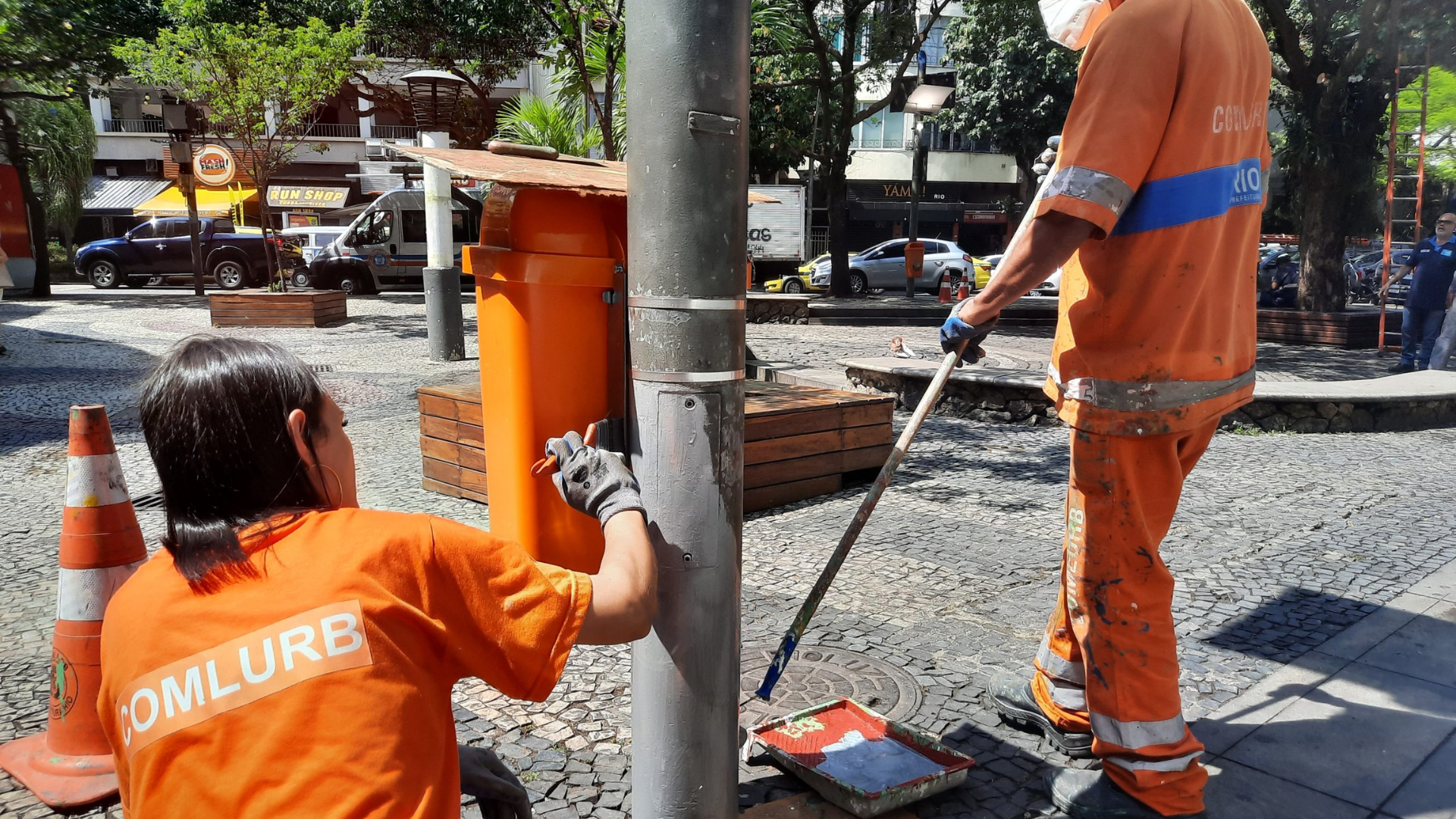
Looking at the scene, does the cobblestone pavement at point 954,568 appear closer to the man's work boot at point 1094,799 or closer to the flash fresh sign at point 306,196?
the man's work boot at point 1094,799

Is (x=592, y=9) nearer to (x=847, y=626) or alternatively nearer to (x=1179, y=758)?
(x=847, y=626)

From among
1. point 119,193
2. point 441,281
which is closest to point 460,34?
point 441,281

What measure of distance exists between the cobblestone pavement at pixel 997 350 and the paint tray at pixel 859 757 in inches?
246

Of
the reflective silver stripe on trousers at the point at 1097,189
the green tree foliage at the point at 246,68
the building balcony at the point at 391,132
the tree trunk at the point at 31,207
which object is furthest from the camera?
the building balcony at the point at 391,132

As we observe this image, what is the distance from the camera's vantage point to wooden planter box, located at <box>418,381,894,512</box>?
5.08 metres

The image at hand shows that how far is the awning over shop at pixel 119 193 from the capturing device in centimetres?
3534

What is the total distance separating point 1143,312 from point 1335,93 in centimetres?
1543

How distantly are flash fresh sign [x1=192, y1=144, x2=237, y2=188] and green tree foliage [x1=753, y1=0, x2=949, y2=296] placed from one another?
367 inches

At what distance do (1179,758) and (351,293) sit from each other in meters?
21.3

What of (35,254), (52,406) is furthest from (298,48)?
(35,254)

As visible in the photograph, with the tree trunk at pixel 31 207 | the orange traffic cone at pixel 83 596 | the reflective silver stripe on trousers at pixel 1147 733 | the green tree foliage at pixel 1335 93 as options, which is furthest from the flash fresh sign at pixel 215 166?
the reflective silver stripe on trousers at pixel 1147 733

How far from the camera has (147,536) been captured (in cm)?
442

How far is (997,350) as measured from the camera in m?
11.8

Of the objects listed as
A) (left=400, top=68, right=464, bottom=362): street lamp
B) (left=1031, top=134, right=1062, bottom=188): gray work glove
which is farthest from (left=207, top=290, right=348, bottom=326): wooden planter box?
(left=1031, top=134, right=1062, bottom=188): gray work glove
